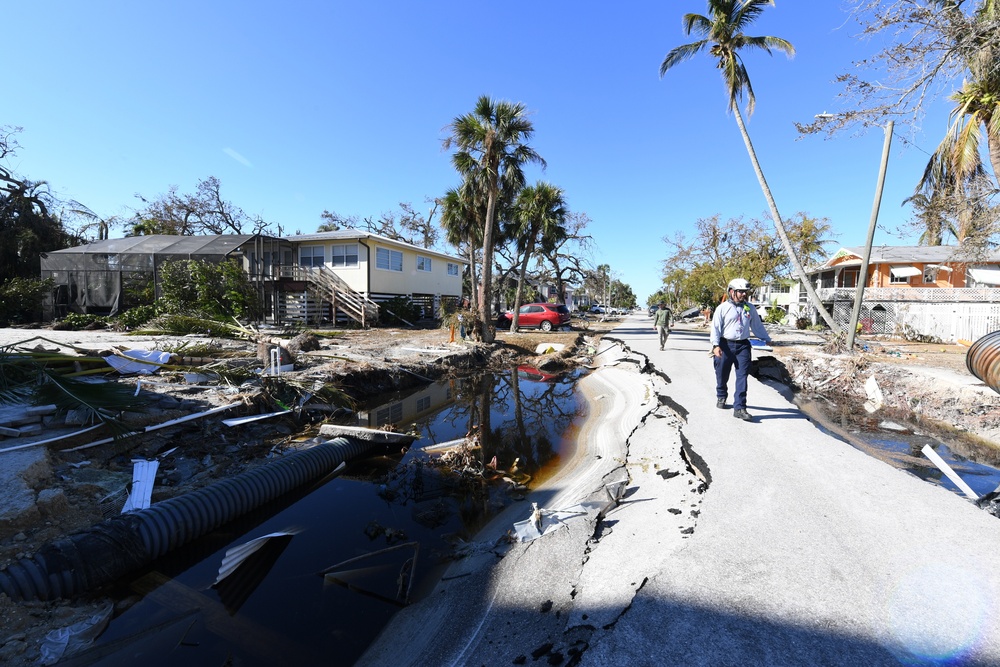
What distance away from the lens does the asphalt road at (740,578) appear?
6.82 feet

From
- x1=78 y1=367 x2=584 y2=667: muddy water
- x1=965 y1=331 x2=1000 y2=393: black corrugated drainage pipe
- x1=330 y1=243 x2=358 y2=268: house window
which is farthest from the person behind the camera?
x1=330 y1=243 x2=358 y2=268: house window

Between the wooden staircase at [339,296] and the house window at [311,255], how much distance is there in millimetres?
1697

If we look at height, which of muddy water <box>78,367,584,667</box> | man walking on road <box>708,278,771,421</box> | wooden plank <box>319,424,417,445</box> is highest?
man walking on road <box>708,278,771,421</box>

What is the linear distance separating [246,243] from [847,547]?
24.3 metres

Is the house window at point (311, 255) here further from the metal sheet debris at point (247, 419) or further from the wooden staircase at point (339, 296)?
the metal sheet debris at point (247, 419)

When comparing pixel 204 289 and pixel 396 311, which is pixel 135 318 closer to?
pixel 204 289

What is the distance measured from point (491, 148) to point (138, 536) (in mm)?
15988

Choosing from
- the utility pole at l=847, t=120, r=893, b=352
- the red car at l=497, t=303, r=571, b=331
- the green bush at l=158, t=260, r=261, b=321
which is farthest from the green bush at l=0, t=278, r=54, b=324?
the utility pole at l=847, t=120, r=893, b=352

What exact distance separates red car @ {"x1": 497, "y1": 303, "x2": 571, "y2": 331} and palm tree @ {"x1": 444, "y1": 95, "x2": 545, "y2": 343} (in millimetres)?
7995

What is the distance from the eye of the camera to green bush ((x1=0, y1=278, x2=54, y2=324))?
1894 centimetres

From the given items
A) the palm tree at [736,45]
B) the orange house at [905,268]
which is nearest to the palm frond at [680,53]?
the palm tree at [736,45]

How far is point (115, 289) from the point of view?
20688 millimetres

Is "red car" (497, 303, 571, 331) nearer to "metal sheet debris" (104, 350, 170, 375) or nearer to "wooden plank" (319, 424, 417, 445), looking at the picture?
"metal sheet debris" (104, 350, 170, 375)

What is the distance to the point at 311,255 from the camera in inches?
1000
